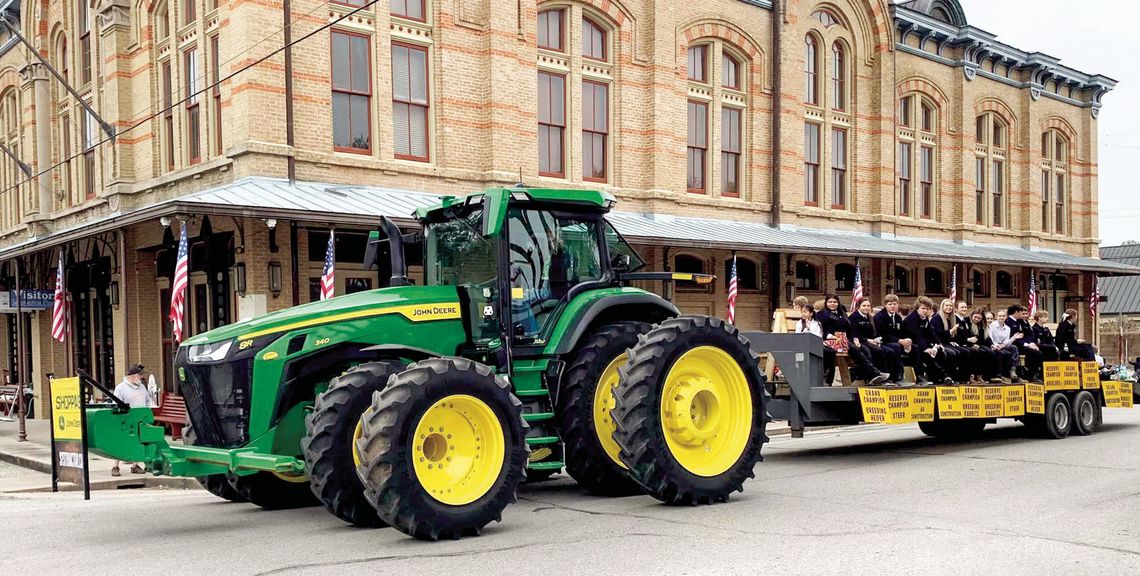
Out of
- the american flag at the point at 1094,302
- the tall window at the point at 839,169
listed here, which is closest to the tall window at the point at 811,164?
the tall window at the point at 839,169

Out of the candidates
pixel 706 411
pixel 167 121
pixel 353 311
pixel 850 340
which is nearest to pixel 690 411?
pixel 706 411

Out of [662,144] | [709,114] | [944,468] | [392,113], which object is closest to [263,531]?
[944,468]

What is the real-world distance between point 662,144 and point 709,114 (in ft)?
7.83

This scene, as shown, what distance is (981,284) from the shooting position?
32.7 metres

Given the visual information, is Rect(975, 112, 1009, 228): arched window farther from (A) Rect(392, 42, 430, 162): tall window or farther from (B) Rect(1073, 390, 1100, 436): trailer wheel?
(A) Rect(392, 42, 430, 162): tall window

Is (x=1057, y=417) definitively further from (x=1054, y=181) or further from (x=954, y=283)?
(x=1054, y=181)

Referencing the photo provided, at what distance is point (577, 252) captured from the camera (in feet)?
31.6

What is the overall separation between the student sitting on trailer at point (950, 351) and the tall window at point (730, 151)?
1199cm

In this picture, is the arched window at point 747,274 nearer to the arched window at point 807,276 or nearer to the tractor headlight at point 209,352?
the arched window at point 807,276

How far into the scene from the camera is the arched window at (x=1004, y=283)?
3344 cm

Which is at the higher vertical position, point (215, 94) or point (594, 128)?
point (215, 94)

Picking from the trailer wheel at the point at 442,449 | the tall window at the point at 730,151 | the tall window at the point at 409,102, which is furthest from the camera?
the tall window at the point at 730,151

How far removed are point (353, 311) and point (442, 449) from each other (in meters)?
1.34

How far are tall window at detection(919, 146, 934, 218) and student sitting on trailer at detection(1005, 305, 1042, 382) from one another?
16.9 meters
